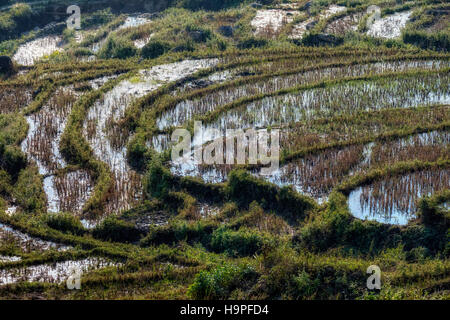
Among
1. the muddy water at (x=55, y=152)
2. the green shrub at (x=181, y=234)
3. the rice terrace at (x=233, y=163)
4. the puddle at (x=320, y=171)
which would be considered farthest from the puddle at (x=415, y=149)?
the muddy water at (x=55, y=152)

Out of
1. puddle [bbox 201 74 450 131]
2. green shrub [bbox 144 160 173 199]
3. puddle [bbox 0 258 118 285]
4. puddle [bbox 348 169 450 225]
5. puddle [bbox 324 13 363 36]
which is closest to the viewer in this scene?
puddle [bbox 0 258 118 285]

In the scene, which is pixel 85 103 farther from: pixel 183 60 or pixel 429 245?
pixel 429 245

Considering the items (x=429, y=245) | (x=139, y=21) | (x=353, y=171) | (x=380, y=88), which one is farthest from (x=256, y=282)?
(x=139, y=21)

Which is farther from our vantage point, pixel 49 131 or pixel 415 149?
pixel 49 131

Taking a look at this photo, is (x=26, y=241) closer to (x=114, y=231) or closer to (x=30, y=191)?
(x=114, y=231)

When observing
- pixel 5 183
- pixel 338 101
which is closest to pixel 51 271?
pixel 5 183

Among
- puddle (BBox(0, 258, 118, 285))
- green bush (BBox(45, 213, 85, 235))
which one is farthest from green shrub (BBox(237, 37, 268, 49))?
puddle (BBox(0, 258, 118, 285))

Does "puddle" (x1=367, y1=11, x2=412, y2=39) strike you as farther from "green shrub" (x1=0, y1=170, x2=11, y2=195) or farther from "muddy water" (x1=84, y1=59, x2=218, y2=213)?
"green shrub" (x1=0, y1=170, x2=11, y2=195)

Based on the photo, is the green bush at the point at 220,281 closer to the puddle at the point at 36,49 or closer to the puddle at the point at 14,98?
the puddle at the point at 14,98
